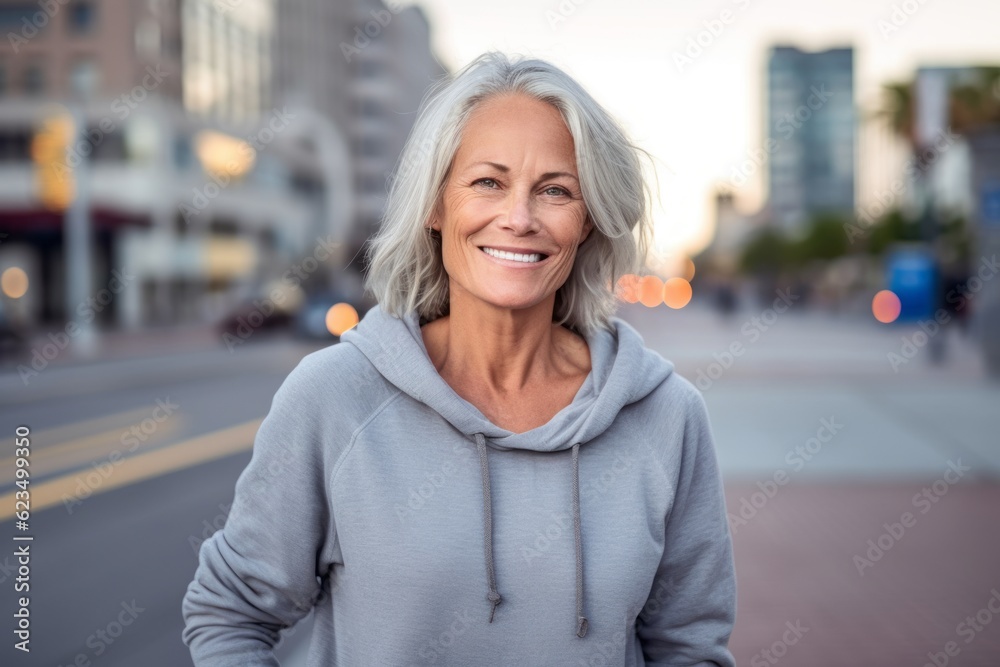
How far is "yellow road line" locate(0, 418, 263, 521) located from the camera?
8.12 meters

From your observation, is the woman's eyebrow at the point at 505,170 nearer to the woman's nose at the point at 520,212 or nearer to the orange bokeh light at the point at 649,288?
the woman's nose at the point at 520,212

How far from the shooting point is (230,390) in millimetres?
16906

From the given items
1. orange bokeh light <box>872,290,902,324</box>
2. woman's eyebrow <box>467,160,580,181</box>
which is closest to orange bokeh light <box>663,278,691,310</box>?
orange bokeh light <box>872,290,902,324</box>

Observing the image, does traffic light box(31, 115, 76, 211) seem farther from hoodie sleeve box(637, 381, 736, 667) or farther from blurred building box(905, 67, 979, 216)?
hoodie sleeve box(637, 381, 736, 667)

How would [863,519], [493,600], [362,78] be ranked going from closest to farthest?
[493,600], [863,519], [362,78]

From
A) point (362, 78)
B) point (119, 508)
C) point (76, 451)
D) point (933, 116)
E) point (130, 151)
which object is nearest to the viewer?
point (119, 508)

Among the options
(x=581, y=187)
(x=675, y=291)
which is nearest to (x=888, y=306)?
(x=581, y=187)

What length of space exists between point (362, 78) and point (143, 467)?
84.8 meters

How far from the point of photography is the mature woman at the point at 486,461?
1840mm

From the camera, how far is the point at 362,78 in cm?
9050

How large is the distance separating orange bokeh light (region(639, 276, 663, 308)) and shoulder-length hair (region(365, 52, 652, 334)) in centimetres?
29

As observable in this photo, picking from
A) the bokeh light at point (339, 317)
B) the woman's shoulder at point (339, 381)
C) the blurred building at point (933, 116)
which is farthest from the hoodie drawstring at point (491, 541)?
the bokeh light at point (339, 317)

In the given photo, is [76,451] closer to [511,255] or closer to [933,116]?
[511,255]

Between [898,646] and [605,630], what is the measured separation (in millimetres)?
3684
